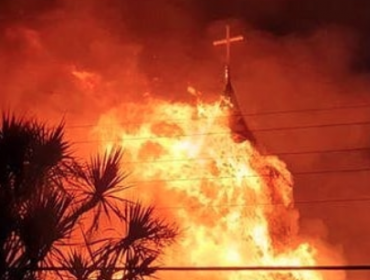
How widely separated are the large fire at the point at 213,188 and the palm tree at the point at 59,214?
19057 mm

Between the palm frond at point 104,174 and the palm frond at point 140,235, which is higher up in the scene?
the palm frond at point 104,174

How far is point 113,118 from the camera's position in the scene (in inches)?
1323

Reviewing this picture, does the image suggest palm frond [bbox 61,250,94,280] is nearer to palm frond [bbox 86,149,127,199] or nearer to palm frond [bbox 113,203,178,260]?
palm frond [bbox 113,203,178,260]

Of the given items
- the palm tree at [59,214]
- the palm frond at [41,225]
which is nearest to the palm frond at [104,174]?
the palm tree at [59,214]

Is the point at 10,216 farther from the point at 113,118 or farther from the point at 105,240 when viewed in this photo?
the point at 113,118

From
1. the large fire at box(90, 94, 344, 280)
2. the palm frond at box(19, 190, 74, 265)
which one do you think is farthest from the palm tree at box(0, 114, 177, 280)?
the large fire at box(90, 94, 344, 280)

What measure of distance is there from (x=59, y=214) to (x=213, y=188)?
2580cm

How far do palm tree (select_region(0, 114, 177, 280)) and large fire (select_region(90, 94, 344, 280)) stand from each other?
62.5 ft

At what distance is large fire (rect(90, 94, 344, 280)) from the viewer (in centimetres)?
3394

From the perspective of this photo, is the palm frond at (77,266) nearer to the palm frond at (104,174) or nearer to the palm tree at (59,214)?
the palm tree at (59,214)

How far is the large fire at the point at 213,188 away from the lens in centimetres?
3394

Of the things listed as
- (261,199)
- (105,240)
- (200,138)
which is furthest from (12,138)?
(261,199)

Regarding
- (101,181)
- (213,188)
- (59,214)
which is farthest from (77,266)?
(213,188)

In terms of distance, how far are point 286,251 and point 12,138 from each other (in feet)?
89.5
